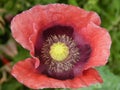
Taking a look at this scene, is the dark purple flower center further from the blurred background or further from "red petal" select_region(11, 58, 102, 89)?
the blurred background

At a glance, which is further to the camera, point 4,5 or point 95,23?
point 4,5

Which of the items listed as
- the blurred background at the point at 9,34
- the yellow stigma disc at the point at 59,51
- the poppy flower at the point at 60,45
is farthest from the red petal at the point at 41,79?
the blurred background at the point at 9,34

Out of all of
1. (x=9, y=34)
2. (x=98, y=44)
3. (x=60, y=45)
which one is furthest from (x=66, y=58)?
(x=9, y=34)

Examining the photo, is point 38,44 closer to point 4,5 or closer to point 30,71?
point 30,71

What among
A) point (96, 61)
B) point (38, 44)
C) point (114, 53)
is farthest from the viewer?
point (114, 53)

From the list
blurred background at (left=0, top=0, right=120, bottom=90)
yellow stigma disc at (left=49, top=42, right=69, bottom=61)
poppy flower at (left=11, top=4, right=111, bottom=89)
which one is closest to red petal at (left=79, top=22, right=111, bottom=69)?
poppy flower at (left=11, top=4, right=111, bottom=89)

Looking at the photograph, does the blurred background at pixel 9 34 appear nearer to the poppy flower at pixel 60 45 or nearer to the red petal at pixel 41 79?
the poppy flower at pixel 60 45

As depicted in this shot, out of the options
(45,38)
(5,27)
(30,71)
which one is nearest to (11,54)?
(5,27)
